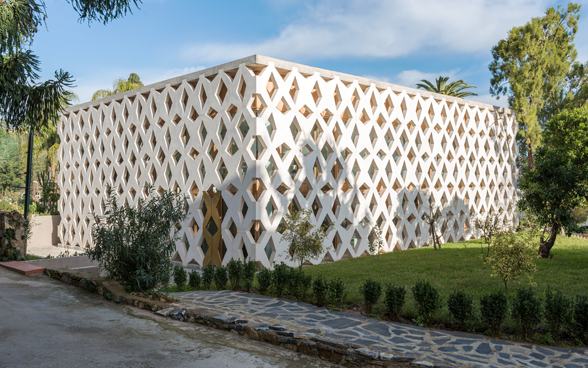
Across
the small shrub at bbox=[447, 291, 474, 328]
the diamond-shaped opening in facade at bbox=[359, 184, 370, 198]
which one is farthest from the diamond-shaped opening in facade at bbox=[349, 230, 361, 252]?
the small shrub at bbox=[447, 291, 474, 328]

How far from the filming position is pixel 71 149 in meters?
22.1

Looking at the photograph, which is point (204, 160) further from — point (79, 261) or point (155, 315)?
point (155, 315)

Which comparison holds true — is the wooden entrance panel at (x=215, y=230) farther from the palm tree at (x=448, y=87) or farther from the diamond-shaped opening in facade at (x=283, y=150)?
the palm tree at (x=448, y=87)

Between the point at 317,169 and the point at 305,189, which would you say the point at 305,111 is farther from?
the point at 305,189

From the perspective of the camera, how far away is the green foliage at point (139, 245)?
797 cm

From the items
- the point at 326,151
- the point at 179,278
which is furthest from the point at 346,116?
the point at 179,278

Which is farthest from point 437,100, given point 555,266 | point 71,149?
point 71,149

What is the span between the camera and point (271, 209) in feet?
46.3

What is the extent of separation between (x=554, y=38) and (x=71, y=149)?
1077 inches

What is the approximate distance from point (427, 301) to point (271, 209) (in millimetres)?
8039

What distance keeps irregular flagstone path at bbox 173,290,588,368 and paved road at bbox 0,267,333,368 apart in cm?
62

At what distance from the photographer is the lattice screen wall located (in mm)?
13625

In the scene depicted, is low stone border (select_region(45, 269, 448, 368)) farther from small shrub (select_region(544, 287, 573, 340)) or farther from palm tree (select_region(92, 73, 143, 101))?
palm tree (select_region(92, 73, 143, 101))

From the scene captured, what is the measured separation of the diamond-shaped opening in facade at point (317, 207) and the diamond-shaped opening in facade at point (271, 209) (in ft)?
5.15
